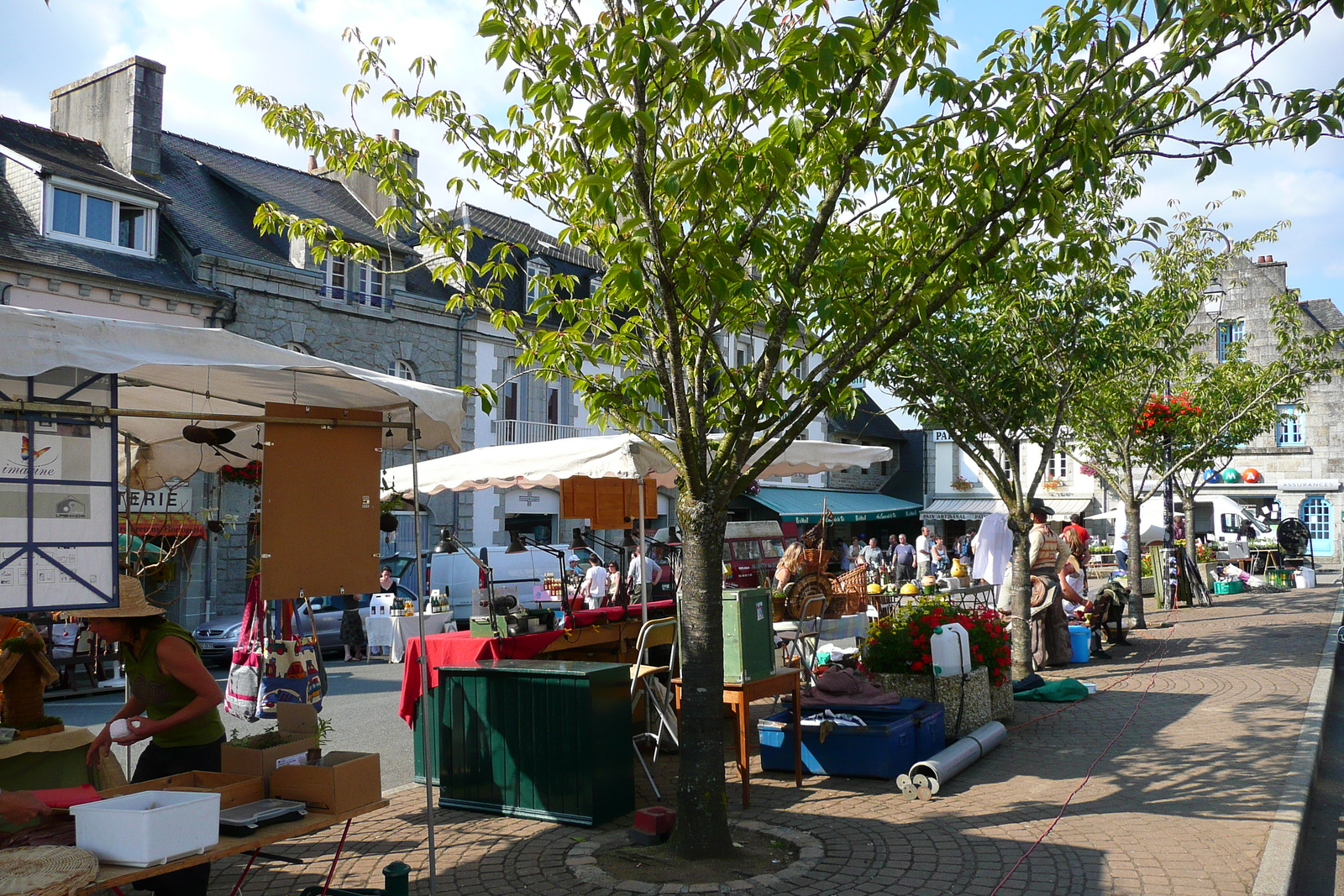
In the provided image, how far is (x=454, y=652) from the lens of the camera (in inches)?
303

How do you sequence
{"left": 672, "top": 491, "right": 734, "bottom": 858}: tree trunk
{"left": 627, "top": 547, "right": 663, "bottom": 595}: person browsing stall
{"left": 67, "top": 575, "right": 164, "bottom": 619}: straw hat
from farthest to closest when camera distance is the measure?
{"left": 627, "top": 547, "right": 663, "bottom": 595}: person browsing stall < {"left": 672, "top": 491, "right": 734, "bottom": 858}: tree trunk < {"left": 67, "top": 575, "right": 164, "bottom": 619}: straw hat

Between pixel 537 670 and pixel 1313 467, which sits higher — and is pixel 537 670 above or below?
below

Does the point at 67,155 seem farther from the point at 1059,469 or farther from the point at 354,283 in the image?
the point at 1059,469

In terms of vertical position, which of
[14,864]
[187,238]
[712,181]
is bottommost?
[14,864]

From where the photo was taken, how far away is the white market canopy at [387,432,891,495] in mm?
7930

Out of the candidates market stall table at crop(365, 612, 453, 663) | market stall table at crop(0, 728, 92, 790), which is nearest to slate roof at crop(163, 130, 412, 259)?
market stall table at crop(365, 612, 453, 663)

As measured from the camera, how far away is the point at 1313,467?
4106cm

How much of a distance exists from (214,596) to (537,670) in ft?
53.8

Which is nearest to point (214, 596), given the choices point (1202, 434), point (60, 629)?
point (60, 629)

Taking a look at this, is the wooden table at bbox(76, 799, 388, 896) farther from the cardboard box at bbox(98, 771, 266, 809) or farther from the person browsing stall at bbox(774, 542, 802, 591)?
the person browsing stall at bbox(774, 542, 802, 591)

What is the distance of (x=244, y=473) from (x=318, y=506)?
2478 mm

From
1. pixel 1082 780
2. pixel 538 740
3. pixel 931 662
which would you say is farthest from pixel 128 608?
pixel 1082 780

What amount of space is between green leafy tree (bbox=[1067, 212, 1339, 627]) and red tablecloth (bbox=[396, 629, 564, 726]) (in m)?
7.96

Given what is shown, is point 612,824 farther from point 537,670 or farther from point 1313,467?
point 1313,467
